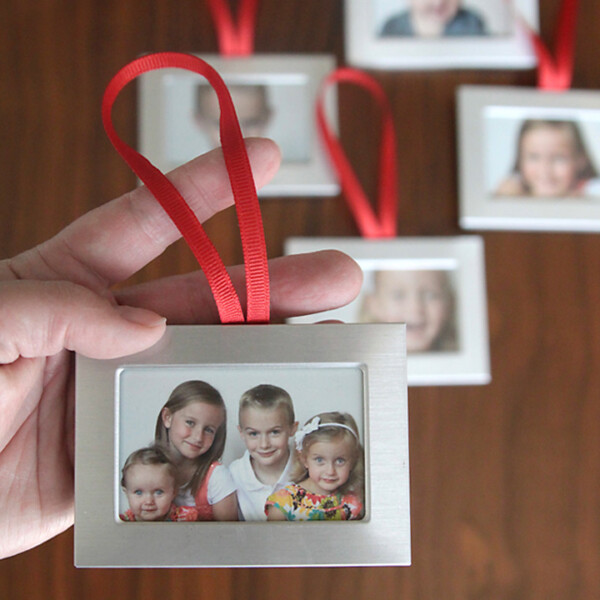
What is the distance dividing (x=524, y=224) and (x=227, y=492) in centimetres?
59

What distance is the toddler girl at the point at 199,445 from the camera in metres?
0.47

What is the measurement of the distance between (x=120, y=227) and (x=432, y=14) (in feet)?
2.03

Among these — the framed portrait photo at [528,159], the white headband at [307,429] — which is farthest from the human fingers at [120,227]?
the framed portrait photo at [528,159]

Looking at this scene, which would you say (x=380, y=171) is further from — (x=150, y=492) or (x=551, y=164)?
(x=150, y=492)

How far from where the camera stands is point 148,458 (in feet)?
1.54

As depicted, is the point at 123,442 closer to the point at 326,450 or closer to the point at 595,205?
the point at 326,450

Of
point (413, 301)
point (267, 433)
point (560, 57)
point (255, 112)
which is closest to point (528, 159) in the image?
point (560, 57)

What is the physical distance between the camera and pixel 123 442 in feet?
1.54

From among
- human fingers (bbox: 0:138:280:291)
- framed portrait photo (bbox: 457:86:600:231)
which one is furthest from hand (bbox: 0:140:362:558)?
framed portrait photo (bbox: 457:86:600:231)

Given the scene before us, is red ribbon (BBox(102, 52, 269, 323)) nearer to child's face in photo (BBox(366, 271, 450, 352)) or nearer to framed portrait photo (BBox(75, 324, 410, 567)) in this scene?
framed portrait photo (BBox(75, 324, 410, 567))

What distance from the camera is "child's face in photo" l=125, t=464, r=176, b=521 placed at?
47 cm

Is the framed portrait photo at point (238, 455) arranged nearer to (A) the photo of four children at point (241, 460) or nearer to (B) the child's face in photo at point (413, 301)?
(A) the photo of four children at point (241, 460)

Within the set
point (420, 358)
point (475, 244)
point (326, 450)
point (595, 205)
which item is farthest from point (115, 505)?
point (595, 205)

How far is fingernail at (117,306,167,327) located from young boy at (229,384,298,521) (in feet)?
0.27
